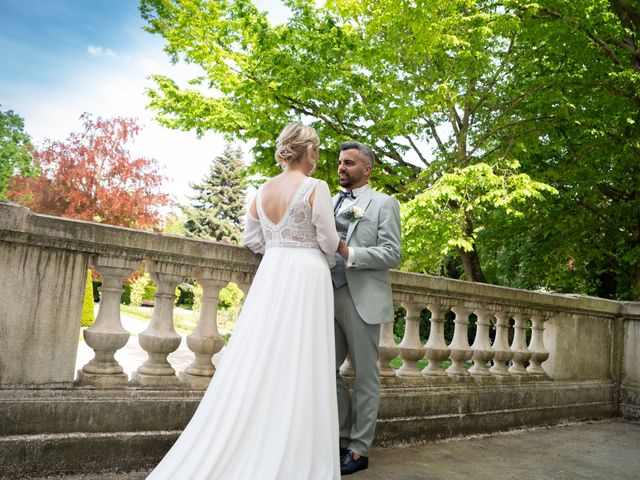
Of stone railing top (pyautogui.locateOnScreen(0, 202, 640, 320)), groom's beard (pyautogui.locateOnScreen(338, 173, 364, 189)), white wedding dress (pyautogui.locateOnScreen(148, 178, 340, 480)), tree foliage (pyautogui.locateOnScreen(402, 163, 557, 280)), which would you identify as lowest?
white wedding dress (pyautogui.locateOnScreen(148, 178, 340, 480))

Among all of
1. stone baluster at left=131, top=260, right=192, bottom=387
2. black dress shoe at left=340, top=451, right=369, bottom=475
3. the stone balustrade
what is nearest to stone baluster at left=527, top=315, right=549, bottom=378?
the stone balustrade

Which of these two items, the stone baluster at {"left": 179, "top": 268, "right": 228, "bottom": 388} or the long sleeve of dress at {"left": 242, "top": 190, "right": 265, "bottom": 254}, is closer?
the long sleeve of dress at {"left": 242, "top": 190, "right": 265, "bottom": 254}

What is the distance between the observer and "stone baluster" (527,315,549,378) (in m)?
6.05

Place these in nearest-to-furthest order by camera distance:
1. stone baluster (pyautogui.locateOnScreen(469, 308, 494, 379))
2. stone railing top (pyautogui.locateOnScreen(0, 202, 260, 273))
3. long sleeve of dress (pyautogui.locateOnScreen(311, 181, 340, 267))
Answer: stone railing top (pyautogui.locateOnScreen(0, 202, 260, 273)), long sleeve of dress (pyautogui.locateOnScreen(311, 181, 340, 267)), stone baluster (pyautogui.locateOnScreen(469, 308, 494, 379))

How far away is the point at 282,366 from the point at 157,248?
1.14 meters

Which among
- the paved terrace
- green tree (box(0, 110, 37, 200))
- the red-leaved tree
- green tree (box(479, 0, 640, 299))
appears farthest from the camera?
green tree (box(0, 110, 37, 200))

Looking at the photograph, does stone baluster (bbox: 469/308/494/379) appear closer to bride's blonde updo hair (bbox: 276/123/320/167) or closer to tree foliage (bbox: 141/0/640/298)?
bride's blonde updo hair (bbox: 276/123/320/167)

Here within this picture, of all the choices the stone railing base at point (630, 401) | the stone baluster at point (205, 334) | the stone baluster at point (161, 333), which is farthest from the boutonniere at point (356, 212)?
the stone railing base at point (630, 401)

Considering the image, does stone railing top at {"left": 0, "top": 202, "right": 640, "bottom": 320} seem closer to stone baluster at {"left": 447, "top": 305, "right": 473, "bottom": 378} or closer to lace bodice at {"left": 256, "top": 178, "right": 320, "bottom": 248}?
stone baluster at {"left": 447, "top": 305, "right": 473, "bottom": 378}

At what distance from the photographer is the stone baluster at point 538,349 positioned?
605 cm

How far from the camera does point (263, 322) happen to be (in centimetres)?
298

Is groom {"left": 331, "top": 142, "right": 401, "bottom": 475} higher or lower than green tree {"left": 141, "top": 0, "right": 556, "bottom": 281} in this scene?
lower

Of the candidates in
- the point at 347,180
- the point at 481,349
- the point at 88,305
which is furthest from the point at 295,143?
the point at 88,305

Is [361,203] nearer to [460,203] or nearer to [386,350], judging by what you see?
[386,350]
